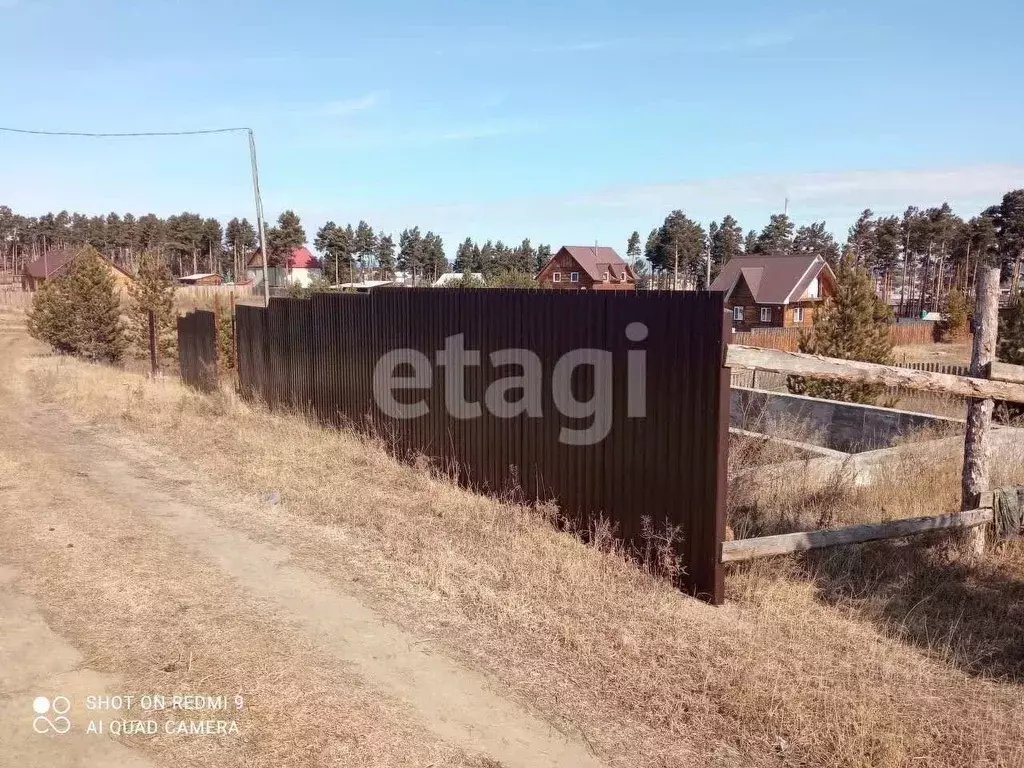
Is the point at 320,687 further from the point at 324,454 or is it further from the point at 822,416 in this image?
the point at 822,416

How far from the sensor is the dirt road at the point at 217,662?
3.25 m

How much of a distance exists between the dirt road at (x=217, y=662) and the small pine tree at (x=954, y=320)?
149ft

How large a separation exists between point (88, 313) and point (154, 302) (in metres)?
1.96

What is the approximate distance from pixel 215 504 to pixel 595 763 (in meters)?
5.08

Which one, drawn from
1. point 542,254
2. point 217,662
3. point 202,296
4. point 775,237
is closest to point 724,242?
point 775,237

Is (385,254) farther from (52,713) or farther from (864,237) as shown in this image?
(52,713)

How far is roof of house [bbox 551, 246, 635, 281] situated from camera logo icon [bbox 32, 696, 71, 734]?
64114 millimetres

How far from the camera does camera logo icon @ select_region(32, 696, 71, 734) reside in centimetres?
334

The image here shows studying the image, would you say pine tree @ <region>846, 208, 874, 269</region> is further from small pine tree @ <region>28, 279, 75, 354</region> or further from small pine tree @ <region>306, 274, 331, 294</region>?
small pine tree @ <region>28, 279, 75, 354</region>

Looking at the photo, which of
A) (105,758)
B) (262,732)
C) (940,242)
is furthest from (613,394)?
(940,242)

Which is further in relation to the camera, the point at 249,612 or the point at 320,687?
the point at 249,612

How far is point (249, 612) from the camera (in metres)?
4.64

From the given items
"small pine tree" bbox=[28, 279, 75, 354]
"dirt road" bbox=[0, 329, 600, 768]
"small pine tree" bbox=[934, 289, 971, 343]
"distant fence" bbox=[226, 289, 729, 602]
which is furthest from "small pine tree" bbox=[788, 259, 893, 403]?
"small pine tree" bbox=[934, 289, 971, 343]

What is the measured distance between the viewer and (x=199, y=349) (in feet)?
52.4
